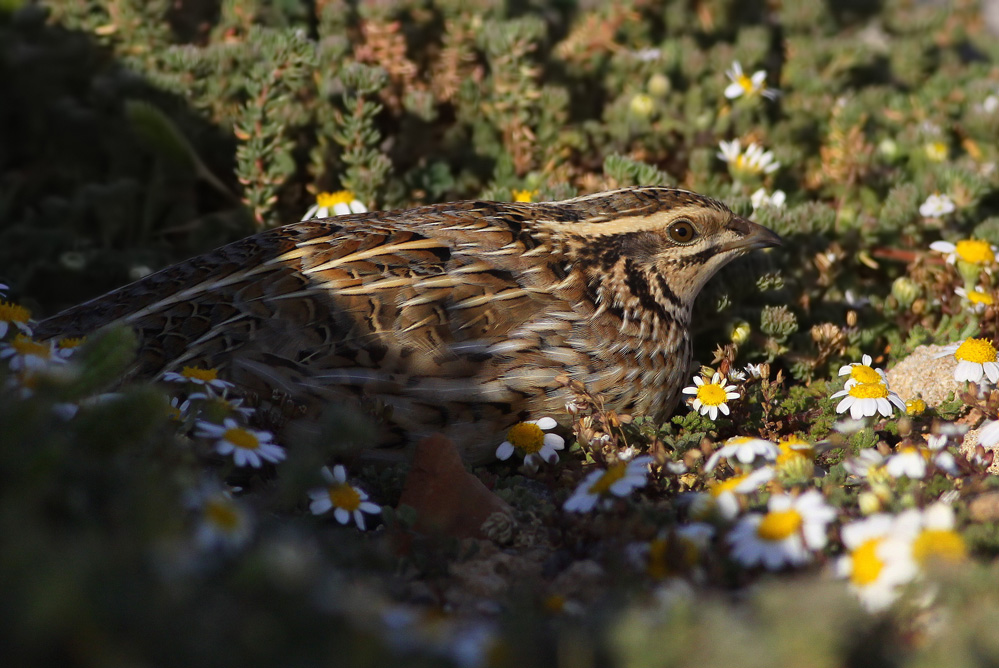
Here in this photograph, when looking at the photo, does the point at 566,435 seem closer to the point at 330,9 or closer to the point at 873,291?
the point at 873,291

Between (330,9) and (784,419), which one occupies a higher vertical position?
(330,9)

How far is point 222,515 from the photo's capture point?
8.21 ft

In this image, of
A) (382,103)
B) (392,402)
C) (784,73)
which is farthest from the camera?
(784,73)

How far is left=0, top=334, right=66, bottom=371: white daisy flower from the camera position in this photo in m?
3.20

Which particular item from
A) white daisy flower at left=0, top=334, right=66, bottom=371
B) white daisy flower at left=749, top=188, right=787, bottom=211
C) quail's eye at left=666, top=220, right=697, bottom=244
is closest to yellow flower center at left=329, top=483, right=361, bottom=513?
white daisy flower at left=0, top=334, right=66, bottom=371

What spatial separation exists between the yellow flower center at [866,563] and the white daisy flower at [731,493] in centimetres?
41

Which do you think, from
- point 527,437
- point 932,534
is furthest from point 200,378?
point 932,534

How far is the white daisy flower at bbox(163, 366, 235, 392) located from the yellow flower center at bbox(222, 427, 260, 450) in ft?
0.91

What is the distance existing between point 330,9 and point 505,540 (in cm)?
393

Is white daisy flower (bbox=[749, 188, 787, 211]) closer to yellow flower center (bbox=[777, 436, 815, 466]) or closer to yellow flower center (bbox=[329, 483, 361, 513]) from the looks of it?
yellow flower center (bbox=[777, 436, 815, 466])

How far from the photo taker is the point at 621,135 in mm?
6039

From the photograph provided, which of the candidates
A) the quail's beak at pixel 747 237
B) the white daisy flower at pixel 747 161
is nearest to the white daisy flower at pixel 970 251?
the white daisy flower at pixel 747 161

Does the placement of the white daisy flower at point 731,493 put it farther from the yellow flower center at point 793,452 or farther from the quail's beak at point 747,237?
the quail's beak at point 747,237

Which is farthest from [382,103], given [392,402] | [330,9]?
[392,402]
